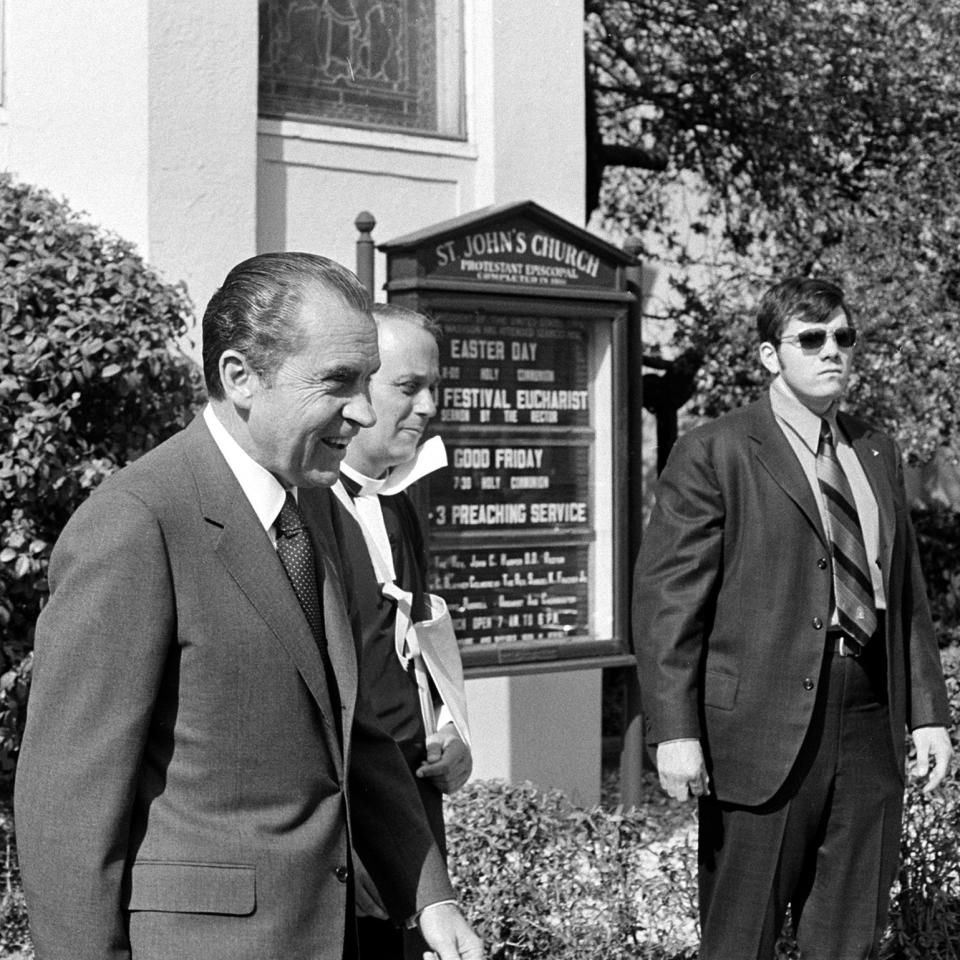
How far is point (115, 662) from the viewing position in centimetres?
226

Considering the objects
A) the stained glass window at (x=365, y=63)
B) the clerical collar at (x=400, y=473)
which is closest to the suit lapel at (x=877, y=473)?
the clerical collar at (x=400, y=473)

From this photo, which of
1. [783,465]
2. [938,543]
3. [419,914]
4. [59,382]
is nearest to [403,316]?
[783,465]

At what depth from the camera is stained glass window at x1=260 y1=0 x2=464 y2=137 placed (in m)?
7.51

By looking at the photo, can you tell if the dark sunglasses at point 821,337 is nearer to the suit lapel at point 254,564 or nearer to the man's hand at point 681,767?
the man's hand at point 681,767

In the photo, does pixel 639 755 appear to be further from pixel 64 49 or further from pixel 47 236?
pixel 64 49

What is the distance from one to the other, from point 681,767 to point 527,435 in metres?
3.12

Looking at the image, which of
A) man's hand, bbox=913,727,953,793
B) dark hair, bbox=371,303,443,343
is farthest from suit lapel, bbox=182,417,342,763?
man's hand, bbox=913,727,953,793

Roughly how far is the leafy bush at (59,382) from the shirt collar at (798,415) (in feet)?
8.26

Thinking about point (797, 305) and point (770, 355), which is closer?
point (797, 305)

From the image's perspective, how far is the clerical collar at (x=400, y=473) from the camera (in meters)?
3.75

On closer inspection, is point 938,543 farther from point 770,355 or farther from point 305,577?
point 305,577

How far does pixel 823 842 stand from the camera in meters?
4.28

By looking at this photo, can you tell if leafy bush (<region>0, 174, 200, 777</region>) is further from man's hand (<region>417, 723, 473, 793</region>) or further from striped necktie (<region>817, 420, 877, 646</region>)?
striped necktie (<region>817, 420, 877, 646</region>)

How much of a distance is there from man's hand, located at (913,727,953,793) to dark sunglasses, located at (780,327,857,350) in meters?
1.07
